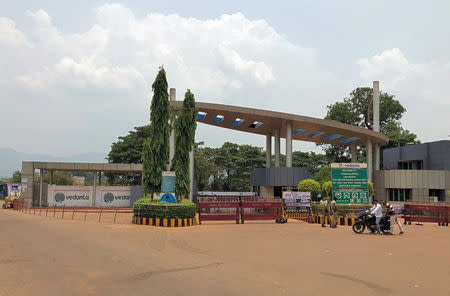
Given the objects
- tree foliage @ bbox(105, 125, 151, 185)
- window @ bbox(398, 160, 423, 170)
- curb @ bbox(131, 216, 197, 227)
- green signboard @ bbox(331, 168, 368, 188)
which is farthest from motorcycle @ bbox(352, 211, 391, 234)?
tree foliage @ bbox(105, 125, 151, 185)

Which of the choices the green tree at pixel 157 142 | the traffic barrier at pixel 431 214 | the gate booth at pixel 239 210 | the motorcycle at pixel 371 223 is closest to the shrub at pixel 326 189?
the traffic barrier at pixel 431 214

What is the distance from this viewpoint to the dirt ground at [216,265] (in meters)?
6.50

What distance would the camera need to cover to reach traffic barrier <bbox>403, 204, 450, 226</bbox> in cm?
2059

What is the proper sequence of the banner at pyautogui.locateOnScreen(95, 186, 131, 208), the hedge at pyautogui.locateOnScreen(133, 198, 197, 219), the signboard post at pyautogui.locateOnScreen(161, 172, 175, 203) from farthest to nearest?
the banner at pyautogui.locateOnScreen(95, 186, 131, 208) < the signboard post at pyautogui.locateOnScreen(161, 172, 175, 203) < the hedge at pyautogui.locateOnScreen(133, 198, 197, 219)

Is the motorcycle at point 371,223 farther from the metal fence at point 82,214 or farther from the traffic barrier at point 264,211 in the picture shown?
the metal fence at point 82,214

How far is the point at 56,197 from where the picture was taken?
31.8 meters

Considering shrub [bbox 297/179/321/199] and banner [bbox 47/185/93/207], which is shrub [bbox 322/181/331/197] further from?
banner [bbox 47/185/93/207]

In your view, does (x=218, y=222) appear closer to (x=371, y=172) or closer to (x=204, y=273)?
(x=204, y=273)

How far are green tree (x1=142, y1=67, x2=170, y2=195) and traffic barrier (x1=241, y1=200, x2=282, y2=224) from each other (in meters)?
5.33

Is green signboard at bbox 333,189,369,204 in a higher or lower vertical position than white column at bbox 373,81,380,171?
lower

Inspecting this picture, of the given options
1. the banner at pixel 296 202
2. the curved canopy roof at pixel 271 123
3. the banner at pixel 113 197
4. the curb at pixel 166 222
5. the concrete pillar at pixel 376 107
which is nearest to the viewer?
the curb at pixel 166 222

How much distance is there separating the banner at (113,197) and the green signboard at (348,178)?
18587mm

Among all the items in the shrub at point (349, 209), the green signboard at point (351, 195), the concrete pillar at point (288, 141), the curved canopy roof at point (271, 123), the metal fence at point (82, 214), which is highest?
the curved canopy roof at point (271, 123)

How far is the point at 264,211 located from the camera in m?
20.3
